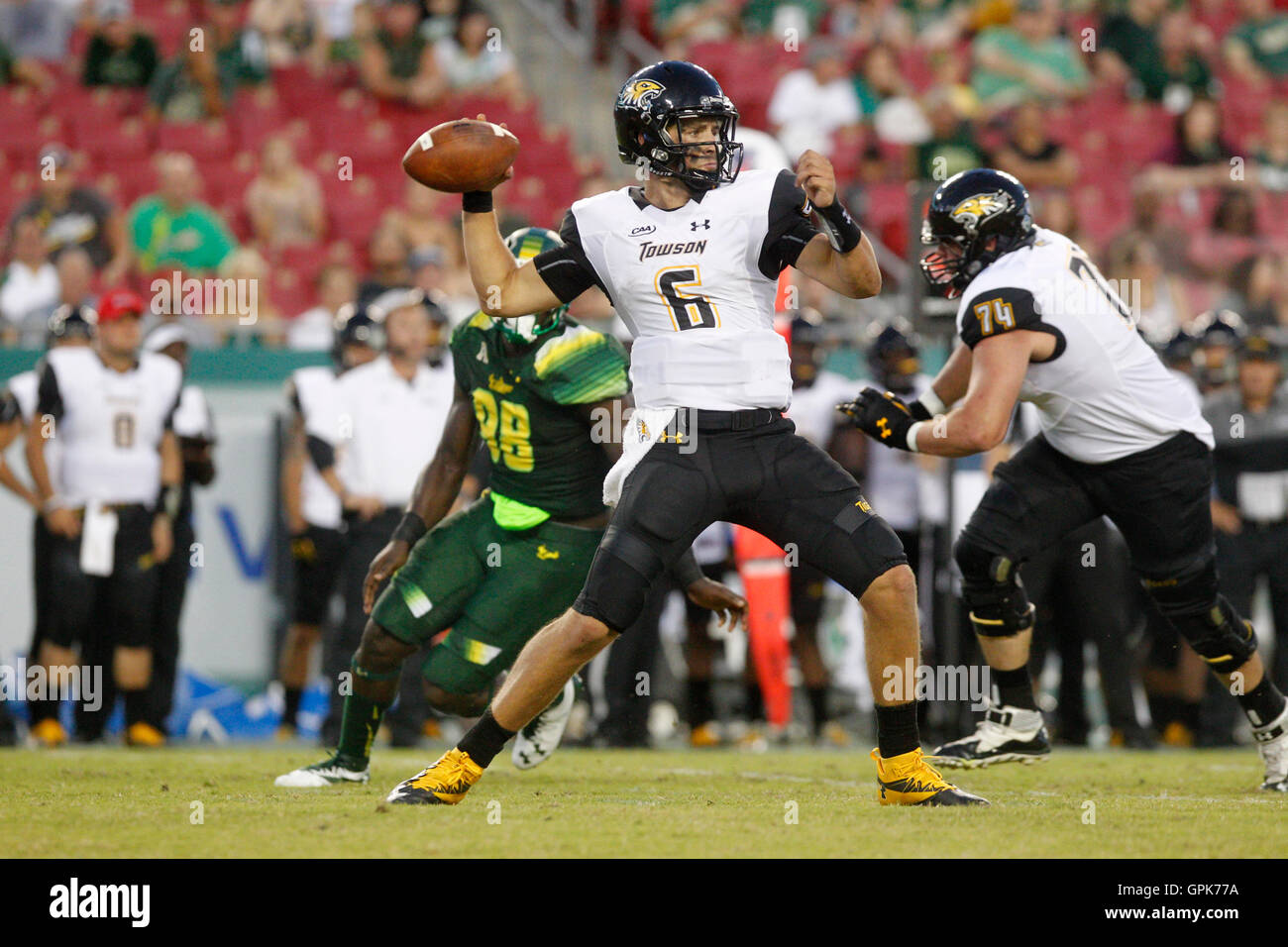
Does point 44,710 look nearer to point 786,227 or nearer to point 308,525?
point 308,525

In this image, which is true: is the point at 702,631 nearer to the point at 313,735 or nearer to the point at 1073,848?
the point at 313,735

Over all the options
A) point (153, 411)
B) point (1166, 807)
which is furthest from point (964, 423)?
point (153, 411)

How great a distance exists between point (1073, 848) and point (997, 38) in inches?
404

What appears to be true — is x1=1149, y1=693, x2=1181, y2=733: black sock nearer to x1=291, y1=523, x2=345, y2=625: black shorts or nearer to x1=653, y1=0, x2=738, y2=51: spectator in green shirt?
x1=291, y1=523, x2=345, y2=625: black shorts

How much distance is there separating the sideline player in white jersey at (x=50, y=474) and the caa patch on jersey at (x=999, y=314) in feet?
17.3

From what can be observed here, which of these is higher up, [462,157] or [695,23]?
[695,23]

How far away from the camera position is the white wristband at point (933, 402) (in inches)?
239

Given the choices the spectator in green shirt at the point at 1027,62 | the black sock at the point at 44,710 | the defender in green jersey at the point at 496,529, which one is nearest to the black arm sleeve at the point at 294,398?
the black sock at the point at 44,710

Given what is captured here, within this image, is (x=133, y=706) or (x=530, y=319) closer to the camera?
(x=530, y=319)

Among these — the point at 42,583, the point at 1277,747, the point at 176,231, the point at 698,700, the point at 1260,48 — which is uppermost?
the point at 1260,48

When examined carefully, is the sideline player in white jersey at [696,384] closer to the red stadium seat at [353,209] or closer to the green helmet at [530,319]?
the green helmet at [530,319]

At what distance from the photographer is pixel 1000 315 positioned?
18.4ft

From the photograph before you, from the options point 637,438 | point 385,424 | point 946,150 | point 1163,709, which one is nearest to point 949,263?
point 637,438

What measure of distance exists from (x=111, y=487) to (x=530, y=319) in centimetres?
377
